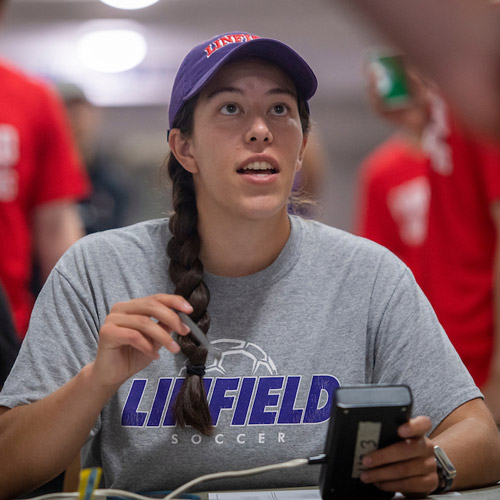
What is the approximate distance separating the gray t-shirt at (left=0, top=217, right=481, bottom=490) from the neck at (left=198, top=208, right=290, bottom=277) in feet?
0.12

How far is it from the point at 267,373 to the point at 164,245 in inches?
13.8

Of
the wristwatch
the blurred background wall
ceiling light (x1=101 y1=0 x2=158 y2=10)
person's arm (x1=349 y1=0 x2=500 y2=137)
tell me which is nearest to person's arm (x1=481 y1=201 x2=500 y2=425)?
the wristwatch

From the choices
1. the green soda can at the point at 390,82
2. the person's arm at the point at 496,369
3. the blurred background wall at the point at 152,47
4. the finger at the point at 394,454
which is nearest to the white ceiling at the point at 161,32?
the blurred background wall at the point at 152,47

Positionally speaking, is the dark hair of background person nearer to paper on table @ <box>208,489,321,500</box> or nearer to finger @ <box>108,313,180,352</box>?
finger @ <box>108,313,180,352</box>

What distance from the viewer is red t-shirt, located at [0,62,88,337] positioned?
2227 millimetres

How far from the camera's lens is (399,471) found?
1.14 meters

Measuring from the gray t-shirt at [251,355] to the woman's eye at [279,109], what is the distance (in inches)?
10.6

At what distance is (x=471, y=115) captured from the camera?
0.45 meters

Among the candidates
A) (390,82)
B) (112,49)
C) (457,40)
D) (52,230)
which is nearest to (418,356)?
(457,40)

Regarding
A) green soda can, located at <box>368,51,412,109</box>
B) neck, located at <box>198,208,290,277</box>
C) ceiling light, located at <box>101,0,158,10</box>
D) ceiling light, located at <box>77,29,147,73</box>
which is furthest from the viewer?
ceiling light, located at <box>77,29,147,73</box>

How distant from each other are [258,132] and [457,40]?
3.38 feet

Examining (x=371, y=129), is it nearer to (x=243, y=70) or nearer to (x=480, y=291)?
(x=480, y=291)

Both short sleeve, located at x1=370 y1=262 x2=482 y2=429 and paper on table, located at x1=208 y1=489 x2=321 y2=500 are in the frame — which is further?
short sleeve, located at x1=370 y1=262 x2=482 y2=429

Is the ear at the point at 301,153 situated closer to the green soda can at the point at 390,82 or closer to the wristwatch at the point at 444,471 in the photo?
the wristwatch at the point at 444,471
